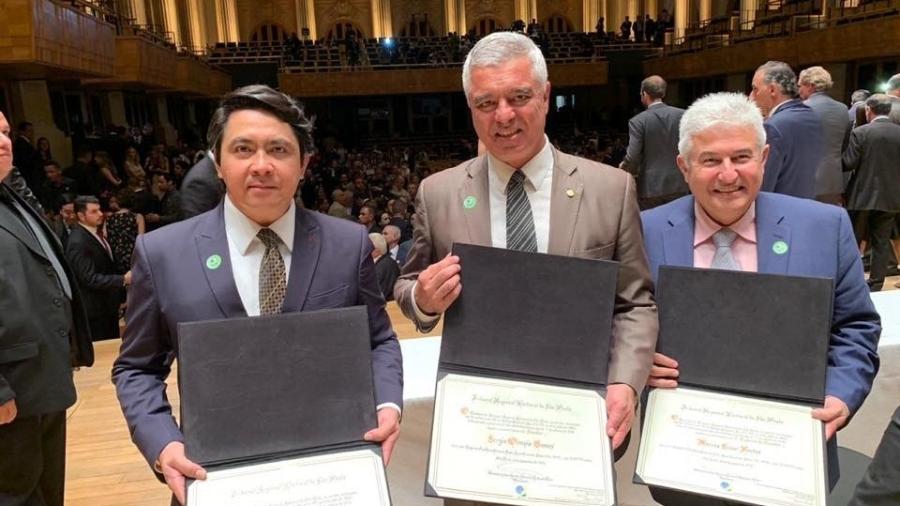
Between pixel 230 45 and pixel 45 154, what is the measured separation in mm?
16993

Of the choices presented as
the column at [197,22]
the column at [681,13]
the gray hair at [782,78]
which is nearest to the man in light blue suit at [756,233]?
the gray hair at [782,78]

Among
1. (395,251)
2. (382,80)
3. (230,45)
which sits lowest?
(395,251)

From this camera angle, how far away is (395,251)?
22.0 feet

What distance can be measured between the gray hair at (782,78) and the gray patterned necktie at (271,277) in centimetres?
410

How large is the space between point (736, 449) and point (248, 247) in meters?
1.21

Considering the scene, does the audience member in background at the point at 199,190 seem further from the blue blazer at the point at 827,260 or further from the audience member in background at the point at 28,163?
the audience member in background at the point at 28,163

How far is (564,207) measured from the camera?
5.67 feet

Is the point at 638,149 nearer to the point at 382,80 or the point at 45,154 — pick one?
the point at 45,154

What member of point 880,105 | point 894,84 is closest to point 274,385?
point 880,105

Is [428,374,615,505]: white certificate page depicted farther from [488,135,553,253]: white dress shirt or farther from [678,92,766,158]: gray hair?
[678,92,766,158]: gray hair

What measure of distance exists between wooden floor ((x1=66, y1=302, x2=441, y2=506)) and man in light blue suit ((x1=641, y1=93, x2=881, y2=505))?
96.4 inches

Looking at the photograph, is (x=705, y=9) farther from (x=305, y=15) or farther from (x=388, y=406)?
(x=388, y=406)

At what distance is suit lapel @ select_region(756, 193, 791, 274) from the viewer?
1.74 metres

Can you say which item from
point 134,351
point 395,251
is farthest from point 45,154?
point 134,351
